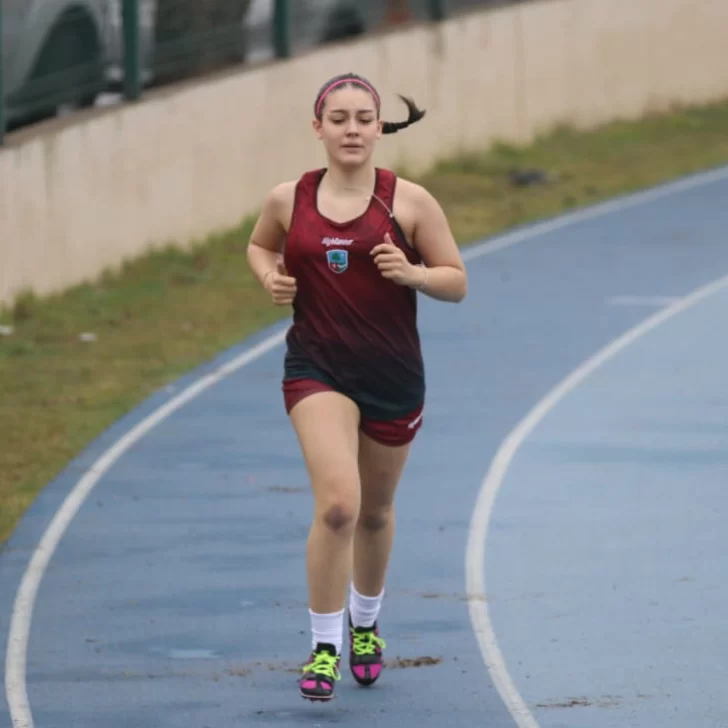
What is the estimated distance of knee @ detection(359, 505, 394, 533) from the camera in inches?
324

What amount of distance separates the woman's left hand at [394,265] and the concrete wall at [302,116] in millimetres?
9872

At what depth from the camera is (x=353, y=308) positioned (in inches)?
311

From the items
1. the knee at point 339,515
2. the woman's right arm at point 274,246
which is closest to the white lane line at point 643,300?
the woman's right arm at point 274,246

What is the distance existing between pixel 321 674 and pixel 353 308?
1.31 meters

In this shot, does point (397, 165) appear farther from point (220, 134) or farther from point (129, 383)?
point (129, 383)

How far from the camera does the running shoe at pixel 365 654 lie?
8453 mm

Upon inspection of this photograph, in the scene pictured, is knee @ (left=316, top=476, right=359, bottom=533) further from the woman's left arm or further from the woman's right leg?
the woman's left arm

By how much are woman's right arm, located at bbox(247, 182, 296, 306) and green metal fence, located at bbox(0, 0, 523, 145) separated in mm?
9772

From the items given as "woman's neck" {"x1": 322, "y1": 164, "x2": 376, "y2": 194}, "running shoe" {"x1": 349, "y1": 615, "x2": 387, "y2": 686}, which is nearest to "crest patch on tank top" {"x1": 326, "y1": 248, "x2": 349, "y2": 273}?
"woman's neck" {"x1": 322, "y1": 164, "x2": 376, "y2": 194}

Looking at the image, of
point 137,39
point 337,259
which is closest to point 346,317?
point 337,259

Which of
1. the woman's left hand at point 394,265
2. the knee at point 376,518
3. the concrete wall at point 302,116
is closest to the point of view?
the woman's left hand at point 394,265

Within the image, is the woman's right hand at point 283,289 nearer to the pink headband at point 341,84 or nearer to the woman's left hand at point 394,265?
the woman's left hand at point 394,265

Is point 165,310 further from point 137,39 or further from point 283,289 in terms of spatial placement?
point 283,289

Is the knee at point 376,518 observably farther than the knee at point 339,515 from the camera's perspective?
Yes
